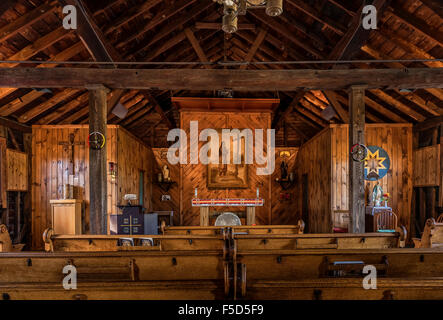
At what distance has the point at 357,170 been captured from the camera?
5527 mm

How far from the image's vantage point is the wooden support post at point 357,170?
540cm

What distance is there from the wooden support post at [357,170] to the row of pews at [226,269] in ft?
4.09

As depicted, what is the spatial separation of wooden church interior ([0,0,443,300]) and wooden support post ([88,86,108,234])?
0.02 metres

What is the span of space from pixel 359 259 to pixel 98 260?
8.13 feet

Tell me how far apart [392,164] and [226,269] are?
320 inches

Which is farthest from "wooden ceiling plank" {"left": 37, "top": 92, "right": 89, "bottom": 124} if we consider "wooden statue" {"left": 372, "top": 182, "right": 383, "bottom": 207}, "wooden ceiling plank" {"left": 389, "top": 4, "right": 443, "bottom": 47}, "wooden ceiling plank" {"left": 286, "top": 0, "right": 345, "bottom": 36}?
"wooden statue" {"left": 372, "top": 182, "right": 383, "bottom": 207}

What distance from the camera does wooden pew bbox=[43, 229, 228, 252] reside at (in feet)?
13.1

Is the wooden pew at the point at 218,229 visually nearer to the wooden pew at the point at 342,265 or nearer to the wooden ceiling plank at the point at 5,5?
the wooden pew at the point at 342,265

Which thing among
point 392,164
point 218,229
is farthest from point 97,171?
point 392,164

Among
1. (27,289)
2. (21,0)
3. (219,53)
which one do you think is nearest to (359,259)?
(27,289)

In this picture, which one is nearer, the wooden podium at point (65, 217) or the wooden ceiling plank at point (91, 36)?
the wooden ceiling plank at point (91, 36)

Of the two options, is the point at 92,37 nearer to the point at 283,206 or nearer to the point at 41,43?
the point at 41,43

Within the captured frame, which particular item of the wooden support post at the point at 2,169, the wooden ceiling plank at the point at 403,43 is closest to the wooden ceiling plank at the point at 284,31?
the wooden ceiling plank at the point at 403,43

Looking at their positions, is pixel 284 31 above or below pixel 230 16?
above
